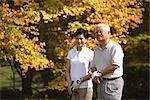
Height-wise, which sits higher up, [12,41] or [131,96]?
[12,41]

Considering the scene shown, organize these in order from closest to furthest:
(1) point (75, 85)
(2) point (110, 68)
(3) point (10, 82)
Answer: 1. (2) point (110, 68)
2. (1) point (75, 85)
3. (3) point (10, 82)

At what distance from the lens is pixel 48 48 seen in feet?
38.3

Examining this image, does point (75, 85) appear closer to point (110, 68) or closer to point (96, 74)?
point (96, 74)

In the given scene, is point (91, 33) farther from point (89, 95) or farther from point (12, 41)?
point (89, 95)

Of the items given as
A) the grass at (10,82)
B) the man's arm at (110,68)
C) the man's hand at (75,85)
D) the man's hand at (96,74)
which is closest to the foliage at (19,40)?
the man's hand at (75,85)

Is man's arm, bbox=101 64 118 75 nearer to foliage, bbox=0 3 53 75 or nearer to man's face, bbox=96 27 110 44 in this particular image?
man's face, bbox=96 27 110 44

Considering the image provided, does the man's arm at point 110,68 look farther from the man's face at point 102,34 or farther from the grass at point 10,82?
the grass at point 10,82

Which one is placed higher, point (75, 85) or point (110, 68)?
point (110, 68)

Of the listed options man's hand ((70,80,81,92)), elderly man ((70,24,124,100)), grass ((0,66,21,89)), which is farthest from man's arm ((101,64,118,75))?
grass ((0,66,21,89))

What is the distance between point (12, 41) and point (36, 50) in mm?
685

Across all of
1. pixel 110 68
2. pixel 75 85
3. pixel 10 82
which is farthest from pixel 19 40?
pixel 10 82

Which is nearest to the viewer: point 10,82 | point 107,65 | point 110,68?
point 110,68

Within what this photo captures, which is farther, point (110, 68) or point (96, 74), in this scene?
point (96, 74)

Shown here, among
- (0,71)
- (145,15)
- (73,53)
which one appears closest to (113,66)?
(73,53)
